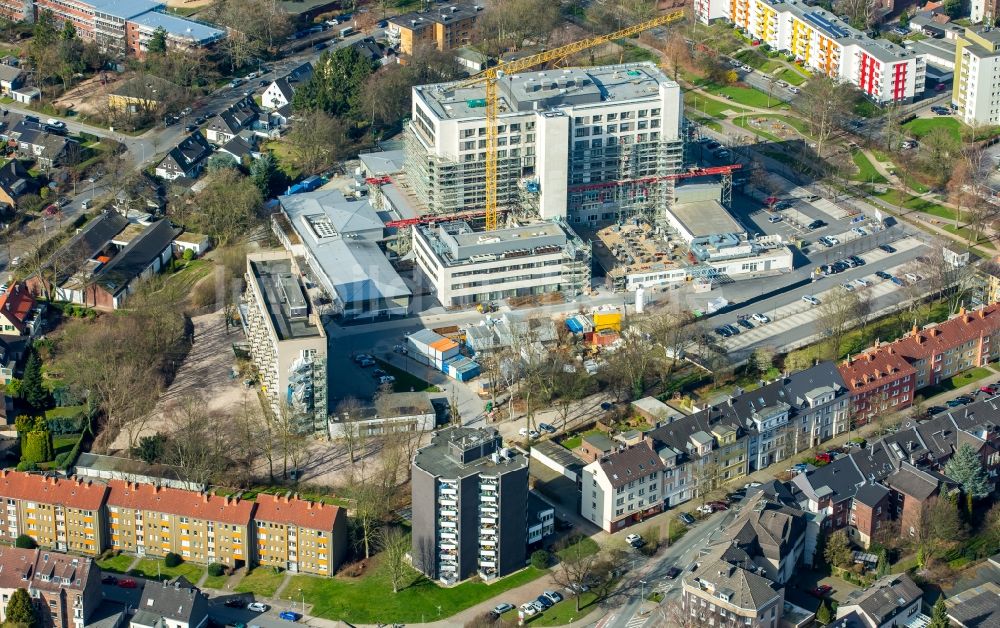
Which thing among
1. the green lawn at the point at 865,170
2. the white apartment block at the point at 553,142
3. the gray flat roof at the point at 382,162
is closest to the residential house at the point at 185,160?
the gray flat roof at the point at 382,162

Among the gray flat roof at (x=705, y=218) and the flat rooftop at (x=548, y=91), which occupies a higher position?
the flat rooftop at (x=548, y=91)

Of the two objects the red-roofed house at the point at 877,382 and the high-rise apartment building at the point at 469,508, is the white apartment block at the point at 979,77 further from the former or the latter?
the high-rise apartment building at the point at 469,508

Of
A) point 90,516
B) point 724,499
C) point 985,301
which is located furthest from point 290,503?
point 985,301

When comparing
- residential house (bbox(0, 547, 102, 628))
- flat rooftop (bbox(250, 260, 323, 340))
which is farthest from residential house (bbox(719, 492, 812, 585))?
residential house (bbox(0, 547, 102, 628))

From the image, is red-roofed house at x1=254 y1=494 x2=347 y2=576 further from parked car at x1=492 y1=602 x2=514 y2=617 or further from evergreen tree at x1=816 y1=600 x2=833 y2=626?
evergreen tree at x1=816 y1=600 x2=833 y2=626

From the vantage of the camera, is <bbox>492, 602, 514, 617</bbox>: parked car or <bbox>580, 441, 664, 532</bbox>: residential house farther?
<bbox>580, 441, 664, 532</bbox>: residential house

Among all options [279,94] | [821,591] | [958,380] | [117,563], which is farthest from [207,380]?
[958,380]

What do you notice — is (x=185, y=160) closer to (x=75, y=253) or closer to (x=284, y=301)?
(x=75, y=253)
